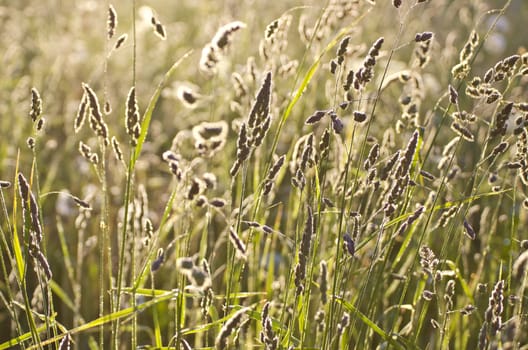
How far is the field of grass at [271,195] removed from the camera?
1233mm

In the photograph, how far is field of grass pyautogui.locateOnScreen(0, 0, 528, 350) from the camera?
1.23 metres

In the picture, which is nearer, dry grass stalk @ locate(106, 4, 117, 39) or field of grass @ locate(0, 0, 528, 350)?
field of grass @ locate(0, 0, 528, 350)

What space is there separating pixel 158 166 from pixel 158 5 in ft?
11.4

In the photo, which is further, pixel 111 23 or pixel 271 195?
pixel 271 195

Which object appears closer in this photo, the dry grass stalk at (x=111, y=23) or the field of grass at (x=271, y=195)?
the field of grass at (x=271, y=195)

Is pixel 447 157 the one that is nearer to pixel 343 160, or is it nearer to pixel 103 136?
pixel 343 160

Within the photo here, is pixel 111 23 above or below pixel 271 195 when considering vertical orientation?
above

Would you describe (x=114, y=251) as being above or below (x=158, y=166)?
below

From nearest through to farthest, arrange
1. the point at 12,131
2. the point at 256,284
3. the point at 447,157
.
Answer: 1. the point at 447,157
2. the point at 256,284
3. the point at 12,131

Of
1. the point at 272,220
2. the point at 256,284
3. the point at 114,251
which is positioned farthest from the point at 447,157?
the point at 114,251

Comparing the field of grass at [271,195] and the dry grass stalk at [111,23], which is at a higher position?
the dry grass stalk at [111,23]

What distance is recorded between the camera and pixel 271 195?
1837mm

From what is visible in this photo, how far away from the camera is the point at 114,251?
115 inches

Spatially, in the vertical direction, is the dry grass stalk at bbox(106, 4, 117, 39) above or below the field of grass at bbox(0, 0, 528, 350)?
above
